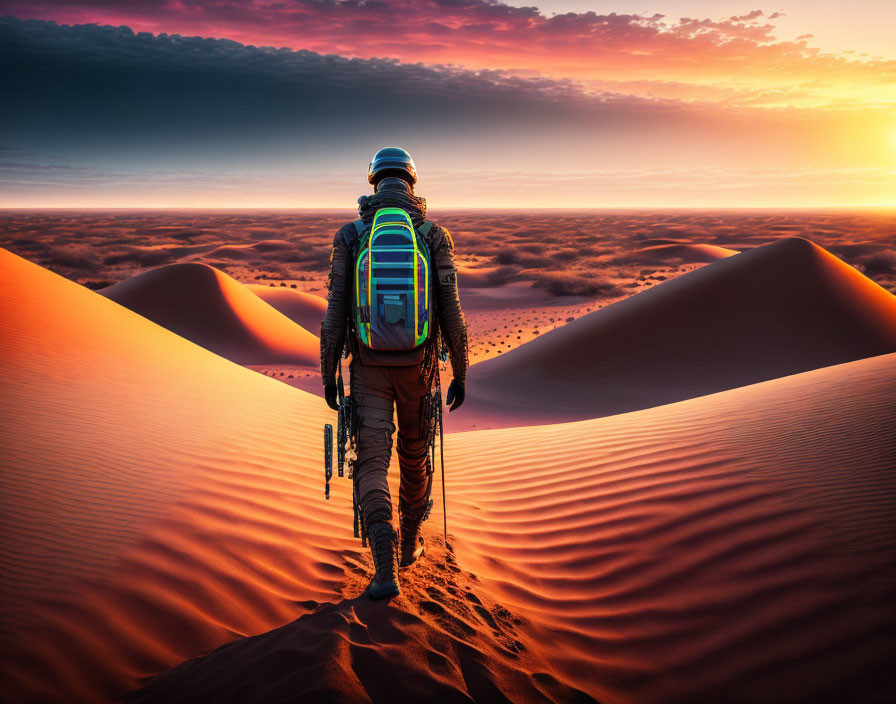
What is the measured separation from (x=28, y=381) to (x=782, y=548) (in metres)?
6.40

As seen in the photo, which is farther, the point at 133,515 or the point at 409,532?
the point at 133,515

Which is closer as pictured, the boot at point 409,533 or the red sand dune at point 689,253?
the boot at point 409,533

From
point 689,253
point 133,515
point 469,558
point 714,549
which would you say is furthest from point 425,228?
point 689,253

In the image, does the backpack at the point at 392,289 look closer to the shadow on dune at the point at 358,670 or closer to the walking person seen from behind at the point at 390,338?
the walking person seen from behind at the point at 390,338

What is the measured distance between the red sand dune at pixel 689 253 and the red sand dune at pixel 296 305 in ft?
88.6

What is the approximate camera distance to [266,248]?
51500mm

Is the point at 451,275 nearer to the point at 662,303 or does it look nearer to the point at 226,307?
the point at 662,303

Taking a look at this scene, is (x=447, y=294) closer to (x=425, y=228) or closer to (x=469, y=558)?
(x=425, y=228)

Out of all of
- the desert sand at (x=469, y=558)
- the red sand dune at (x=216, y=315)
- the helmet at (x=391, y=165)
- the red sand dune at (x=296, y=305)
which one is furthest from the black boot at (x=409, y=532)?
the red sand dune at (x=296, y=305)

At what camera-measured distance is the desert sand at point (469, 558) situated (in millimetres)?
2461

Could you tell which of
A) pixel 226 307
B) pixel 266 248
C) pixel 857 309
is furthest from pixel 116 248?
pixel 857 309

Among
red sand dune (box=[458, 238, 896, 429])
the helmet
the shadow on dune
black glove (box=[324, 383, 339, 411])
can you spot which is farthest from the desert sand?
red sand dune (box=[458, 238, 896, 429])

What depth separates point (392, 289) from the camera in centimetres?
297

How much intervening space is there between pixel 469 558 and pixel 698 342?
34.2 ft
